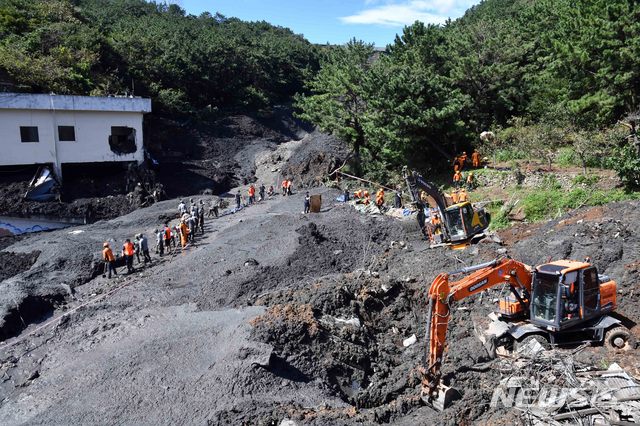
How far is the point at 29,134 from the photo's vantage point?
28531 mm

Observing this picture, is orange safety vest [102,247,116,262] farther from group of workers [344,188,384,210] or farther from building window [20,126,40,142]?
building window [20,126,40,142]

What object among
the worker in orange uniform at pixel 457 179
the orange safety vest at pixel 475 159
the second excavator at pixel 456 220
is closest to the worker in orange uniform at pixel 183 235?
the second excavator at pixel 456 220

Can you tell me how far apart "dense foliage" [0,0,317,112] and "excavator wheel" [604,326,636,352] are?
31.5m

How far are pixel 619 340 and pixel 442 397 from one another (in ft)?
12.9

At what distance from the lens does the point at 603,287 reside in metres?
11.2

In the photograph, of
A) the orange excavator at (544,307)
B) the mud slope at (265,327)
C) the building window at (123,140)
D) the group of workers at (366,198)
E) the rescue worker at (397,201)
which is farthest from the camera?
the building window at (123,140)

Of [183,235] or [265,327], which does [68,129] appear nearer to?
[183,235]

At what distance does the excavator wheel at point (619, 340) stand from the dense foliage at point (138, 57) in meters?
31.5

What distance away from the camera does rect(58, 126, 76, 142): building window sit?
29.8 meters

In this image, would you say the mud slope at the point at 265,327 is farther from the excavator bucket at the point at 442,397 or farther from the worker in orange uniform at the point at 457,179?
the worker in orange uniform at the point at 457,179

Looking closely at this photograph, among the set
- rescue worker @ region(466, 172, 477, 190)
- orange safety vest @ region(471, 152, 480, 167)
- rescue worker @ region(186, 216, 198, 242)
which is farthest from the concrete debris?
orange safety vest @ region(471, 152, 480, 167)

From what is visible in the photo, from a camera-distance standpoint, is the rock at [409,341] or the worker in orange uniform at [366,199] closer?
the rock at [409,341]

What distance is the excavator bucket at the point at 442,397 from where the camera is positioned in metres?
9.41

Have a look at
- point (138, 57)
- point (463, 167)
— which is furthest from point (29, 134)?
point (463, 167)
